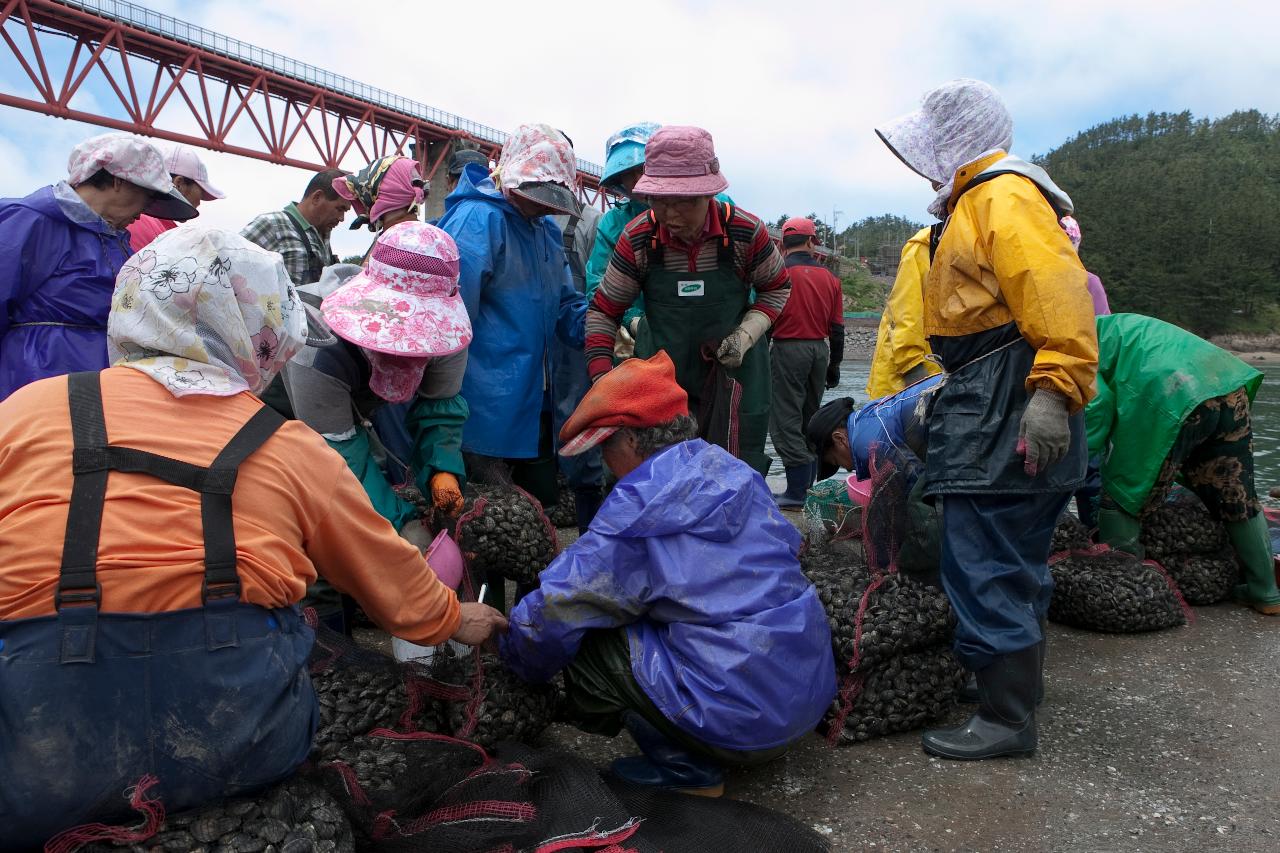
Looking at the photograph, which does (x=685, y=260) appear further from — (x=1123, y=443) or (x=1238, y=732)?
(x=1238, y=732)

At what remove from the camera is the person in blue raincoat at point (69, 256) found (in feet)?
9.02

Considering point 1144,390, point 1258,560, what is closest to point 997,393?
point 1144,390

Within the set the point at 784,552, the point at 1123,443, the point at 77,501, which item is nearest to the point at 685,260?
the point at 784,552

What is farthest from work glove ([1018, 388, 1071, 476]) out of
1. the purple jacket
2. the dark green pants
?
the purple jacket

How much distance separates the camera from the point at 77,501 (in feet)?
4.17

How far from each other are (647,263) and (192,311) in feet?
7.08

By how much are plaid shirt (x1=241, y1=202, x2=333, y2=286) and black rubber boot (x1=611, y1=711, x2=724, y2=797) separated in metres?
2.77

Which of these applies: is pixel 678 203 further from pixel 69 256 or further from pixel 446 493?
pixel 69 256

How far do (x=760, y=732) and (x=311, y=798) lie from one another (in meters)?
0.99

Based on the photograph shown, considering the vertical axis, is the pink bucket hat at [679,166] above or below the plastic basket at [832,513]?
above

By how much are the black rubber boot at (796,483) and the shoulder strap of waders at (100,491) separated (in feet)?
15.4

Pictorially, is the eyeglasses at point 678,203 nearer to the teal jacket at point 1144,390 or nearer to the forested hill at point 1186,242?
the teal jacket at point 1144,390

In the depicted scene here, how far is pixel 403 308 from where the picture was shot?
7.98ft

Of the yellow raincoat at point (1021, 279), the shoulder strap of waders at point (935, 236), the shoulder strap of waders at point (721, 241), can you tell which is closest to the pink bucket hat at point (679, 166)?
the shoulder strap of waders at point (721, 241)
